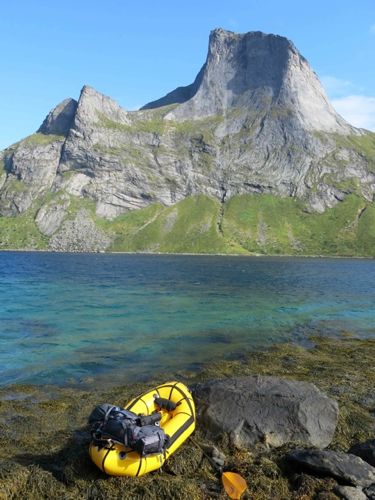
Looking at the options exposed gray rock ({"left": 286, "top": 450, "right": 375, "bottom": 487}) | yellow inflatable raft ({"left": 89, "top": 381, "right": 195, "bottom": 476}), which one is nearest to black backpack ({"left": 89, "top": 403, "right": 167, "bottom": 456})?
yellow inflatable raft ({"left": 89, "top": 381, "right": 195, "bottom": 476})

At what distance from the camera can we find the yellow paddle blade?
1084cm

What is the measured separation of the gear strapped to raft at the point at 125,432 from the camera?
10922 millimetres

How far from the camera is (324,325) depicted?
37.8 m

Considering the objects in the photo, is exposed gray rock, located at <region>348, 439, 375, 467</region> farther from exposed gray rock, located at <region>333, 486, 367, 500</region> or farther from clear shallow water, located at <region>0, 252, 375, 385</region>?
clear shallow water, located at <region>0, 252, 375, 385</region>

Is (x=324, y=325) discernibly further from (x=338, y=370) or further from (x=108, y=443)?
(x=108, y=443)

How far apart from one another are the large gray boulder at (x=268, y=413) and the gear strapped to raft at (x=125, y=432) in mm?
3215

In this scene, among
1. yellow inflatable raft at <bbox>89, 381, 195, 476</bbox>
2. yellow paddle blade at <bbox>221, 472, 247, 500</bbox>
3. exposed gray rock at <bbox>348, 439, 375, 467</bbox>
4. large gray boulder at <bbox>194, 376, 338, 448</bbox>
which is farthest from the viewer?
large gray boulder at <bbox>194, 376, 338, 448</bbox>

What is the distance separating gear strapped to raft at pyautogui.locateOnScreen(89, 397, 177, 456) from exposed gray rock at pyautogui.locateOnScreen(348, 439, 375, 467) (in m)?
5.87

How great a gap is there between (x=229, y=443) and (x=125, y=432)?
4.26 m

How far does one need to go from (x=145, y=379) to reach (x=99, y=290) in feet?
131

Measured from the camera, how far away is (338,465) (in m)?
11.3

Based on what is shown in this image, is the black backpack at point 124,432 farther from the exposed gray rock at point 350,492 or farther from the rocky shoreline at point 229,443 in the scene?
the exposed gray rock at point 350,492

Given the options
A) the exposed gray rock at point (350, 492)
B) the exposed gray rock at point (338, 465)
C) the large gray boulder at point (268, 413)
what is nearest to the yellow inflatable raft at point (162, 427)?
the large gray boulder at point (268, 413)

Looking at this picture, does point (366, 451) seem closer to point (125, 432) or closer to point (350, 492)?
point (350, 492)
